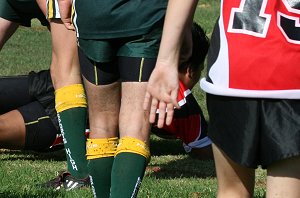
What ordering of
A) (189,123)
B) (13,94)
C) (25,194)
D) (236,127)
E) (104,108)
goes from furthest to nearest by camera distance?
(13,94) → (189,123) → (25,194) → (104,108) → (236,127)

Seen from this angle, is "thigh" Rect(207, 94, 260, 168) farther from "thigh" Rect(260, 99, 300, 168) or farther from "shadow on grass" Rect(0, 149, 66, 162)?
"shadow on grass" Rect(0, 149, 66, 162)

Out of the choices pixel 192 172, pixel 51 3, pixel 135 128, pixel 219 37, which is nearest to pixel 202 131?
pixel 192 172

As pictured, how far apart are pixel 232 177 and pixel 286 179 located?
24 cm

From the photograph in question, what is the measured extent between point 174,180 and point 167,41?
9.15ft

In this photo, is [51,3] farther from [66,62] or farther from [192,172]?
[192,172]

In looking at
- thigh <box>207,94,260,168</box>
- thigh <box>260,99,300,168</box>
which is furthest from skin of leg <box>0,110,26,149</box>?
thigh <box>260,99,300,168</box>

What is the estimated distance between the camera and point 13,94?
263 inches

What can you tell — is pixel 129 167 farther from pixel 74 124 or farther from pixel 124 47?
pixel 74 124

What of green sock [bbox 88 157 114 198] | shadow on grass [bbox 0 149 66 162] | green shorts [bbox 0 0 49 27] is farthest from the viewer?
shadow on grass [bbox 0 149 66 162]

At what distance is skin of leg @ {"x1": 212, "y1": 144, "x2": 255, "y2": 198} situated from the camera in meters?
3.16

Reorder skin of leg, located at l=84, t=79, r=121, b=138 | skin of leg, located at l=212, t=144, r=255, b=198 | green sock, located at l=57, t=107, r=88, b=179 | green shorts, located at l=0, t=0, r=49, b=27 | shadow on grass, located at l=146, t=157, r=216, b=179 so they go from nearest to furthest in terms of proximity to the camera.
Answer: skin of leg, located at l=212, t=144, r=255, b=198 < skin of leg, located at l=84, t=79, r=121, b=138 < green sock, located at l=57, t=107, r=88, b=179 < shadow on grass, located at l=146, t=157, r=216, b=179 < green shorts, located at l=0, t=0, r=49, b=27

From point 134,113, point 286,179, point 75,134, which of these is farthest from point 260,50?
point 75,134

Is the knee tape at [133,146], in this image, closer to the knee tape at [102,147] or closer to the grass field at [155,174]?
the knee tape at [102,147]

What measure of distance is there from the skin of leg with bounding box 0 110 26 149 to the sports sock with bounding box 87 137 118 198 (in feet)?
6.62
